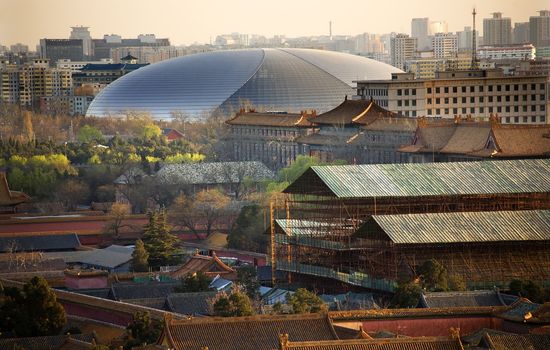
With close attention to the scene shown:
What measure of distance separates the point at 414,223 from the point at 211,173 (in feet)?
104

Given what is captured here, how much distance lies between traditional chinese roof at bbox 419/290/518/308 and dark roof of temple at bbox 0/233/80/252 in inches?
865

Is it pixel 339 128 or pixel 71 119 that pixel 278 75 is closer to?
pixel 71 119

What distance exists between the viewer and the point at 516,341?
1315 inches

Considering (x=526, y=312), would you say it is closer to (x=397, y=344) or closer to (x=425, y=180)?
(x=397, y=344)

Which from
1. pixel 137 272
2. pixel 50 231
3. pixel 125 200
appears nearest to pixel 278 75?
pixel 125 200

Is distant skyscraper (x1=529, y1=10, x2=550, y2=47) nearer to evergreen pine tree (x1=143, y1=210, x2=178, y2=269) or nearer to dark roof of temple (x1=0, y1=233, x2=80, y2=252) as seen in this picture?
dark roof of temple (x1=0, y1=233, x2=80, y2=252)

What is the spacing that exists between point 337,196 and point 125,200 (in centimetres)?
2596

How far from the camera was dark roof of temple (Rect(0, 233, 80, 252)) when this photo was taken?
60.5 m

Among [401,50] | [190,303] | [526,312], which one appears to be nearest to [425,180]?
[190,303]

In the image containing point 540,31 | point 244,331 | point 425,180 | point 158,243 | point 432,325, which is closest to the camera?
point 244,331

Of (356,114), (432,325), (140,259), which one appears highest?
(356,114)

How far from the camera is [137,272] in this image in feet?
176

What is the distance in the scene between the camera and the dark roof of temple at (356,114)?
80562 millimetres

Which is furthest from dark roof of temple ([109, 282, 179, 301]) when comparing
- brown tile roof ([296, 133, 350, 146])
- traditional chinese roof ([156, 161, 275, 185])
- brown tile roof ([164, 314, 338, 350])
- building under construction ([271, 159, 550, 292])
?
brown tile roof ([296, 133, 350, 146])
